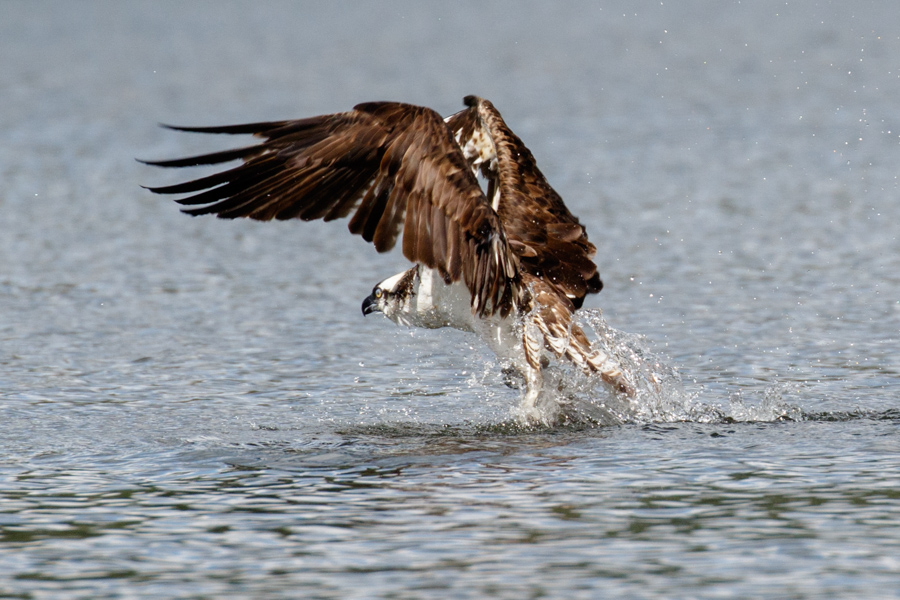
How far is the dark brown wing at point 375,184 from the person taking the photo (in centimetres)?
725

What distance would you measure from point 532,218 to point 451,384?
1.15 m

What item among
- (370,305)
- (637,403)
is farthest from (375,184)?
(637,403)

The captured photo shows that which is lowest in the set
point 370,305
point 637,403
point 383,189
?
point 637,403

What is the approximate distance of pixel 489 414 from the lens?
331 inches

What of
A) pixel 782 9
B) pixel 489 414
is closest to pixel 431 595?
pixel 489 414

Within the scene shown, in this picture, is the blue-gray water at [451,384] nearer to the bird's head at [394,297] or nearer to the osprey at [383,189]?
the bird's head at [394,297]

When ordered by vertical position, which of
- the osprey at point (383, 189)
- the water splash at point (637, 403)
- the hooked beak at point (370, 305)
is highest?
the osprey at point (383, 189)

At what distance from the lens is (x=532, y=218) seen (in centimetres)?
886

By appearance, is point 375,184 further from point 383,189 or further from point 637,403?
point 637,403

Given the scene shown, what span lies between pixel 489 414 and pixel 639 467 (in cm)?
165

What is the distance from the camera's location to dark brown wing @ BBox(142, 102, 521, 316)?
285 inches

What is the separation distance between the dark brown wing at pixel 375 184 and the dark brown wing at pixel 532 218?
3.99ft

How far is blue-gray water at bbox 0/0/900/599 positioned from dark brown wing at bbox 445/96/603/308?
0.80 metres

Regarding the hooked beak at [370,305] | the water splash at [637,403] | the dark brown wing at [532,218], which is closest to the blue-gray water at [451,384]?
the water splash at [637,403]
